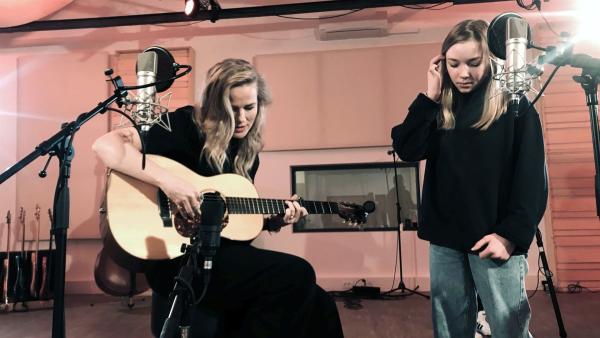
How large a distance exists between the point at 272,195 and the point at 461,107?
3.36 metres

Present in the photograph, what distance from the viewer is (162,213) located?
1.65 m

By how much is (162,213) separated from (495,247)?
119cm

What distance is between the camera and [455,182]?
135cm

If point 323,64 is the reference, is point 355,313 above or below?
below

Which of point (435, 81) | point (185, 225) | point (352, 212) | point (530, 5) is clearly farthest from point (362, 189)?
point (435, 81)

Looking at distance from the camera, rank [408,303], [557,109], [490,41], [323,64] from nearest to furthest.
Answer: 1. [490,41]
2. [408,303]
3. [557,109]
4. [323,64]

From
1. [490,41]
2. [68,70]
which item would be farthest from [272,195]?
[490,41]

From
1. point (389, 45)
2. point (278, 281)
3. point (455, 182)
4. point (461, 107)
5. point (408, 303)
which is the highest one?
point (389, 45)

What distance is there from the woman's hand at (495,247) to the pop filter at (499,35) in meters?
0.50

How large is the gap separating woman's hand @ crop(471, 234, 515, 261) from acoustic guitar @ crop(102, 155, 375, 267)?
36.7 inches

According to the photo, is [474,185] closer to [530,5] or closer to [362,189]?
[362,189]

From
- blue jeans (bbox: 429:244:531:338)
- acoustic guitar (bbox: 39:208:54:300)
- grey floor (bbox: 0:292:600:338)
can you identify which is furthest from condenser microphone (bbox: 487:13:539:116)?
acoustic guitar (bbox: 39:208:54:300)

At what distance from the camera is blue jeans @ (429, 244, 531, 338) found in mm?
1212

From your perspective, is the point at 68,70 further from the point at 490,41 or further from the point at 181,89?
the point at 490,41
